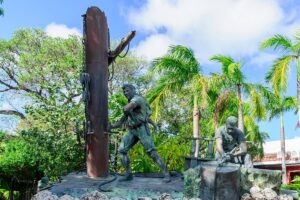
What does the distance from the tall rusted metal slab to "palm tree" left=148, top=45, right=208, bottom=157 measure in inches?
382

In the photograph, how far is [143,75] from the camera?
85.8ft

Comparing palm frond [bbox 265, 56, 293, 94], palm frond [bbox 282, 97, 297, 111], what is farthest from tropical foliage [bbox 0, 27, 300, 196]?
palm frond [bbox 282, 97, 297, 111]

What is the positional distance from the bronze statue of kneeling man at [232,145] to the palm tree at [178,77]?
10.7 meters

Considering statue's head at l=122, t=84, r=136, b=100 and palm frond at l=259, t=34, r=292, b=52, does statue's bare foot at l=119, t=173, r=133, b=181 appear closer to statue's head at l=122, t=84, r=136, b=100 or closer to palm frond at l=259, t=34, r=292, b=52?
statue's head at l=122, t=84, r=136, b=100

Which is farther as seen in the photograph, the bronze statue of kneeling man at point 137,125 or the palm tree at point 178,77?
the palm tree at point 178,77

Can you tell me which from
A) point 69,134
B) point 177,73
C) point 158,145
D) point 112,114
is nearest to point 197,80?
point 177,73

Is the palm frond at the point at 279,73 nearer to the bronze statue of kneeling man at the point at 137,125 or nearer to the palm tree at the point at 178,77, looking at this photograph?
the palm tree at the point at 178,77

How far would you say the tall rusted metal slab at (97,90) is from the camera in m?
9.54

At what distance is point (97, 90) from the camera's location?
9.77 meters

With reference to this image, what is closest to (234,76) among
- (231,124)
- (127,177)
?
(231,124)

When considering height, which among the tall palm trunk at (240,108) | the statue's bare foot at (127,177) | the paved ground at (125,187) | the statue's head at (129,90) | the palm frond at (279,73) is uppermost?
the palm frond at (279,73)

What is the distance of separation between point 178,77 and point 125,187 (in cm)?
1277

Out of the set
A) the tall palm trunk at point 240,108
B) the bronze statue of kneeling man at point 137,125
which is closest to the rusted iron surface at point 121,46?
the bronze statue of kneeling man at point 137,125

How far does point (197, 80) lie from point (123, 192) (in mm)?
12655
